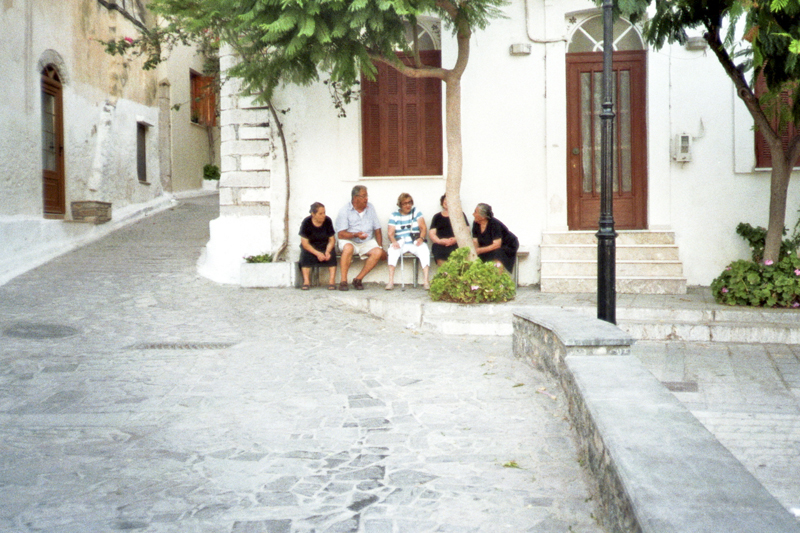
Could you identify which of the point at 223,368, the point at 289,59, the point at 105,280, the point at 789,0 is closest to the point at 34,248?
the point at 105,280

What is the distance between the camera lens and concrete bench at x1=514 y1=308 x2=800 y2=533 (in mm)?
2262

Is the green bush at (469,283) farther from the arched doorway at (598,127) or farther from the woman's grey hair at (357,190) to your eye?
the arched doorway at (598,127)

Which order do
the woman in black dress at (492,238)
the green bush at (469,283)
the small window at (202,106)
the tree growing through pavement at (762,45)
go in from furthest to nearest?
the small window at (202,106) → the woman in black dress at (492,238) → the green bush at (469,283) → the tree growing through pavement at (762,45)

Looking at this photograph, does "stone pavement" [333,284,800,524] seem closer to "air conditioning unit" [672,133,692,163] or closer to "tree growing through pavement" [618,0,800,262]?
"tree growing through pavement" [618,0,800,262]

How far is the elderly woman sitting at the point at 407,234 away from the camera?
1052cm

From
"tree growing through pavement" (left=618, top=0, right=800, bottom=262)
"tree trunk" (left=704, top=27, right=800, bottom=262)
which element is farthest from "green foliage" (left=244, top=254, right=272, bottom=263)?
"tree trunk" (left=704, top=27, right=800, bottom=262)

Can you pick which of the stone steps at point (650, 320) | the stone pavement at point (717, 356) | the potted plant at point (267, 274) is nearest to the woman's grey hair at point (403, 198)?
the stone pavement at point (717, 356)

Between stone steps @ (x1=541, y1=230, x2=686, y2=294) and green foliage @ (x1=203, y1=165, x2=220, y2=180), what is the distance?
1465 cm

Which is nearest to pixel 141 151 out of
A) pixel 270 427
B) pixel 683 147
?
pixel 683 147

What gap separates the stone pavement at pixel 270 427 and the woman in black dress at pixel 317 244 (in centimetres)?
145

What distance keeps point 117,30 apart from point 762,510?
16880 millimetres

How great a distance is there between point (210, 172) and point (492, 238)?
14815mm

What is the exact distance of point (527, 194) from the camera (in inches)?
432

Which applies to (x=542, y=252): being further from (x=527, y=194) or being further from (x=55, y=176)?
(x=55, y=176)
